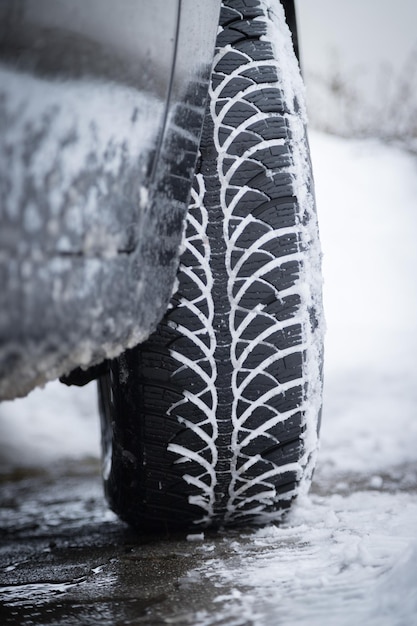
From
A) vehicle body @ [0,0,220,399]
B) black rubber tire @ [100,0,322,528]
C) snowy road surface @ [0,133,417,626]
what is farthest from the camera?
black rubber tire @ [100,0,322,528]

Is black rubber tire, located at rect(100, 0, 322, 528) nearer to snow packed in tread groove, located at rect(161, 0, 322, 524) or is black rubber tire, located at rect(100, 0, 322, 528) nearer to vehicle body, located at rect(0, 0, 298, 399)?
snow packed in tread groove, located at rect(161, 0, 322, 524)

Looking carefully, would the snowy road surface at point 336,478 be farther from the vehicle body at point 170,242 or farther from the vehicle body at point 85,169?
the vehicle body at point 85,169

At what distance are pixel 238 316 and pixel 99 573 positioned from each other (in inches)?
15.5

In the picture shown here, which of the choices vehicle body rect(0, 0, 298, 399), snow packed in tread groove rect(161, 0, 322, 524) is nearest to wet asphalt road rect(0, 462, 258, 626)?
snow packed in tread groove rect(161, 0, 322, 524)

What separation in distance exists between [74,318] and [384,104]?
3991 millimetres

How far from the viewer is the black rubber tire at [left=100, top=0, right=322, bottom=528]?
35.8 inches

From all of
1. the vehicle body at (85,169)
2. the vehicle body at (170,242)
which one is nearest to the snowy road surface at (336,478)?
the vehicle body at (170,242)

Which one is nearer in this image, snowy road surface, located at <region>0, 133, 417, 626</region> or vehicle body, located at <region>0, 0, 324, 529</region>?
vehicle body, located at <region>0, 0, 324, 529</region>

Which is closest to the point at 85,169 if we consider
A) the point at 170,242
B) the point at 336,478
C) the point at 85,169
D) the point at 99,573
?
the point at 85,169

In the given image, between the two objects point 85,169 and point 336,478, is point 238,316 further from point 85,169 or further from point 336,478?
point 336,478

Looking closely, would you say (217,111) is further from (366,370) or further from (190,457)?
(366,370)

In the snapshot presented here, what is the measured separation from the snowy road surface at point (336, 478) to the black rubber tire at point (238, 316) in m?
0.13

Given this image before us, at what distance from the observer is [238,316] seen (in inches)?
36.1

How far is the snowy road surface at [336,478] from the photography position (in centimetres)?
73
